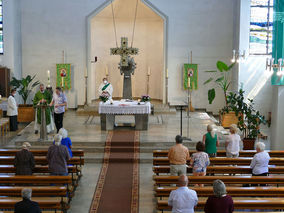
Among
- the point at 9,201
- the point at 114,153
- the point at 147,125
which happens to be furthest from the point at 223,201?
the point at 147,125

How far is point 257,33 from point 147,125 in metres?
6.88

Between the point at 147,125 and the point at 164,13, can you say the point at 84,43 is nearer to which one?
the point at 164,13

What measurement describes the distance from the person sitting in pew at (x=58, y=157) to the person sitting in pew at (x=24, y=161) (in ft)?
1.17

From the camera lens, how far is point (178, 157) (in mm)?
8023

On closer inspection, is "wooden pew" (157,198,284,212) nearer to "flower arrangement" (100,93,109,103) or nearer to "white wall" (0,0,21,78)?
"flower arrangement" (100,93,109,103)

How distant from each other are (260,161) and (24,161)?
4.41 meters

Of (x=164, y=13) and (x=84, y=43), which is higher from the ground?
(x=164, y=13)

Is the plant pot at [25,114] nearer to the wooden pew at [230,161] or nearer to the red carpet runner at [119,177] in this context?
the red carpet runner at [119,177]

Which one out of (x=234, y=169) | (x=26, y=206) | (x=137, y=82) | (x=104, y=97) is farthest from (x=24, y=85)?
(x=26, y=206)

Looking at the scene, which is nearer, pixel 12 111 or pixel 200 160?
pixel 200 160

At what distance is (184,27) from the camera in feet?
60.4

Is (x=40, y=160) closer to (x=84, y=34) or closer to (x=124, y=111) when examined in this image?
(x=124, y=111)

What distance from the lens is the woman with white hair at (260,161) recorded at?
8.05 m

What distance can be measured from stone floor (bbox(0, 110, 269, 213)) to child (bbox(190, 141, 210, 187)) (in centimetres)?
110
